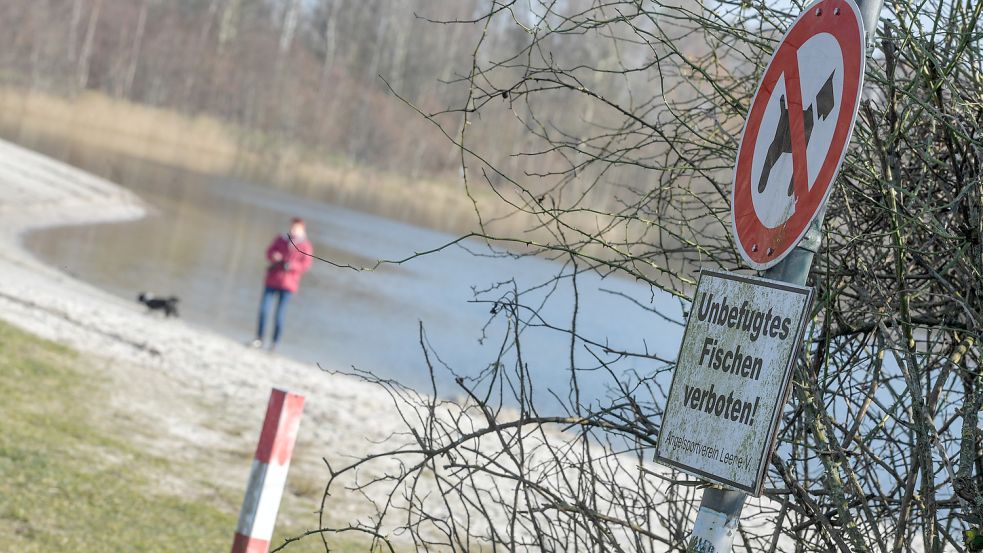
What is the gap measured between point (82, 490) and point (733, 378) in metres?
4.84

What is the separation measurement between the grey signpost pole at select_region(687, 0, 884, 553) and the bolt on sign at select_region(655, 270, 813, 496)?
0.22 feet

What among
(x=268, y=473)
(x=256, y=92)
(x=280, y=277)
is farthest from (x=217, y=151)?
(x=268, y=473)

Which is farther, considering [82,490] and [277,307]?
[277,307]

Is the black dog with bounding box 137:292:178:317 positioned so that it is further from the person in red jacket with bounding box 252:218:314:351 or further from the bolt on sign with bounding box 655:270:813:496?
the bolt on sign with bounding box 655:270:813:496

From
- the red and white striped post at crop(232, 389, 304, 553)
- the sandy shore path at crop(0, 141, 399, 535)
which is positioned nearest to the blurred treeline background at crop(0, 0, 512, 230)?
the sandy shore path at crop(0, 141, 399, 535)

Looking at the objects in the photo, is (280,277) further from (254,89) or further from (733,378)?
(254,89)

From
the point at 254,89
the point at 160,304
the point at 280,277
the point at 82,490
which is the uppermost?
the point at 254,89

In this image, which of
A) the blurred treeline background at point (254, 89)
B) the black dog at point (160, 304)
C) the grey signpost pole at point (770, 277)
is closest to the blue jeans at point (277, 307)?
the black dog at point (160, 304)

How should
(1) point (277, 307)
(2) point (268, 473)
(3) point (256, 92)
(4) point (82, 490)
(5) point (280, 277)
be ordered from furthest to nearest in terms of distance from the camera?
(3) point (256, 92), (1) point (277, 307), (5) point (280, 277), (4) point (82, 490), (2) point (268, 473)

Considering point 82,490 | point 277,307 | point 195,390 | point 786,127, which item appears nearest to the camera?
point 786,127

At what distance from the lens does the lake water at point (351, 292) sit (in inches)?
672

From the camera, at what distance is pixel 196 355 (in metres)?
12.1

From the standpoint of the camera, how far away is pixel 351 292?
23.7m

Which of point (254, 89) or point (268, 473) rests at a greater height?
point (254, 89)
